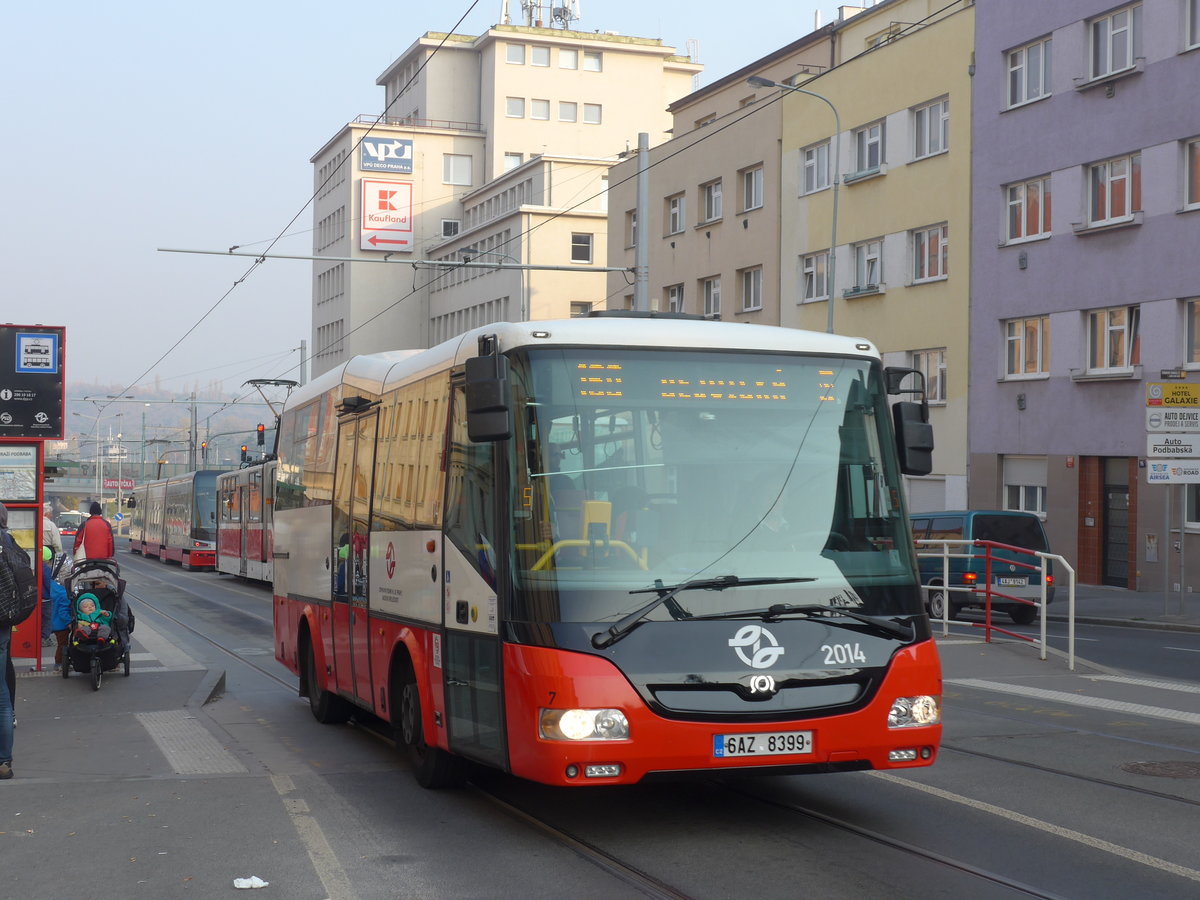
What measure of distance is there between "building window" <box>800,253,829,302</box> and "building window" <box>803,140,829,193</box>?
75.6 inches

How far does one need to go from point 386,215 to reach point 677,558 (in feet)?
270

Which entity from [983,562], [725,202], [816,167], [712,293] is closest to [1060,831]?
[983,562]

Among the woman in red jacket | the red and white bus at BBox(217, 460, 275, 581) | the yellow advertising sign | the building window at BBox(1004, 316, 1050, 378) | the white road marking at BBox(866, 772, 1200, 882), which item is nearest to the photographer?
the white road marking at BBox(866, 772, 1200, 882)

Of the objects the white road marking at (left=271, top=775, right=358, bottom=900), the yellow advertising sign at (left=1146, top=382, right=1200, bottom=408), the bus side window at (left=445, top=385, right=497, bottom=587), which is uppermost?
the yellow advertising sign at (left=1146, top=382, right=1200, bottom=408)

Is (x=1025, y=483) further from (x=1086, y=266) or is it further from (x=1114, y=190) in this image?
(x=1114, y=190)

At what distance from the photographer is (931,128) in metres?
38.9

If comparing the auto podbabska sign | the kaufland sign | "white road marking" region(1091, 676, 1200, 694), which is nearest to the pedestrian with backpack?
the auto podbabska sign

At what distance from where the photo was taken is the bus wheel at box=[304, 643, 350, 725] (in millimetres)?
12320

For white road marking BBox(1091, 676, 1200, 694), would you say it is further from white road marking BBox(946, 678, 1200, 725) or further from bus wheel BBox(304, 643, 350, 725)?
bus wheel BBox(304, 643, 350, 725)

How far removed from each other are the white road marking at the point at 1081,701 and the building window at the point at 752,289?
33.1m

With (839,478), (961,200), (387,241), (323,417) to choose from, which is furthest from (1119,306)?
(387,241)

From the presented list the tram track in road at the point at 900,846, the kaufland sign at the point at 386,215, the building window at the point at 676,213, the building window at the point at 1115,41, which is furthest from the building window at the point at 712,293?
the tram track in road at the point at 900,846

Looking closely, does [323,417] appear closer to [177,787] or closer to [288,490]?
[288,490]

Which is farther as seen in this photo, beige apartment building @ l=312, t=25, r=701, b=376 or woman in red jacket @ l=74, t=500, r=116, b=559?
beige apartment building @ l=312, t=25, r=701, b=376
